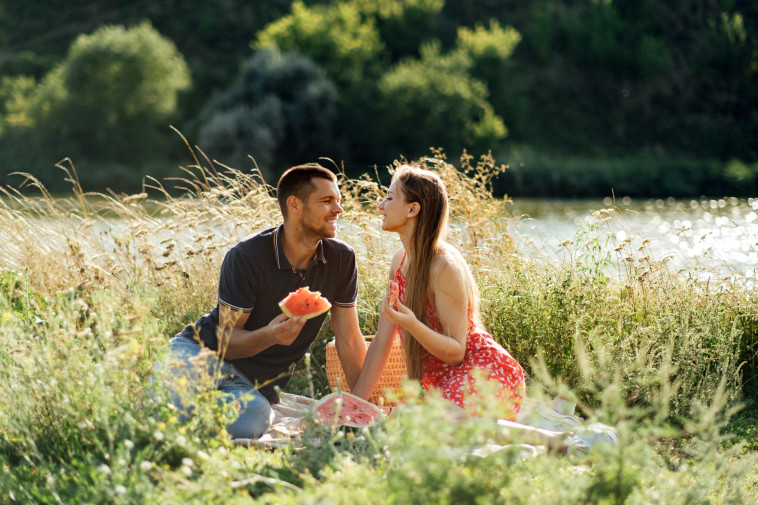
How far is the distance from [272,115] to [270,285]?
31.7m

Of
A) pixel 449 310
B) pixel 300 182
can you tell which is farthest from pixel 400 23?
pixel 449 310

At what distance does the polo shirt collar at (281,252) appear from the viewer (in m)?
4.68

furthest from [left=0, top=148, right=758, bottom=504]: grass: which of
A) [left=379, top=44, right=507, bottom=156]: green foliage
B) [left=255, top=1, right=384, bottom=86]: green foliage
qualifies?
[left=255, top=1, right=384, bottom=86]: green foliage

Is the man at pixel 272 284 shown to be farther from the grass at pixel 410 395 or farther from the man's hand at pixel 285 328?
the grass at pixel 410 395

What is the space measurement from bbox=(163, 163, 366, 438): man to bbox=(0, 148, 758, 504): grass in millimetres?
425

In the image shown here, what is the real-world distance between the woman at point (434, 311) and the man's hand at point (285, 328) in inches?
21.6

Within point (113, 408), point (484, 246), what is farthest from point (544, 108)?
point (113, 408)

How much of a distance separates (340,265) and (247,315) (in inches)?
26.3

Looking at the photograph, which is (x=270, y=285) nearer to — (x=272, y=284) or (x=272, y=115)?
(x=272, y=284)

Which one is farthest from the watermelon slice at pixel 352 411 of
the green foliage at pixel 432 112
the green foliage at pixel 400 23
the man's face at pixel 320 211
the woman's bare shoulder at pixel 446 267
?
the green foliage at pixel 400 23

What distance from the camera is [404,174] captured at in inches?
182

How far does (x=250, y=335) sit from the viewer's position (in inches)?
175

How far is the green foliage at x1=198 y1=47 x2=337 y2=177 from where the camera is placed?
113ft

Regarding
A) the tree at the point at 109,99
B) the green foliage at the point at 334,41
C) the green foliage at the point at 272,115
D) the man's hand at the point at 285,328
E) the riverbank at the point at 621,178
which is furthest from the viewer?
the green foliage at the point at 334,41
